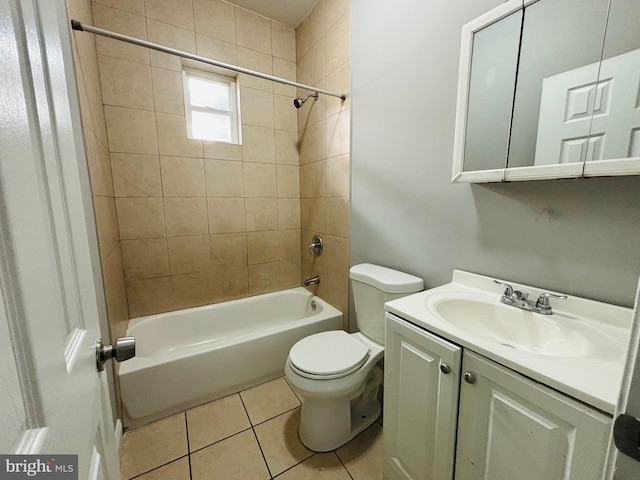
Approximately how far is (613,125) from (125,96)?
244cm

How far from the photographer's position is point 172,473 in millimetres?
1189

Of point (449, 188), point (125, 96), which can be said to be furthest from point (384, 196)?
point (125, 96)

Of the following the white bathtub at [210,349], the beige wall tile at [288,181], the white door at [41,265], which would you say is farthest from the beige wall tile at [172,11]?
the white bathtub at [210,349]

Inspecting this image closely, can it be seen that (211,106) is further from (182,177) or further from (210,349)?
(210,349)

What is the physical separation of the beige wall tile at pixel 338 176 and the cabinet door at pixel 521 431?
52.3 inches

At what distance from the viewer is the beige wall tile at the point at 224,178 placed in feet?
6.73

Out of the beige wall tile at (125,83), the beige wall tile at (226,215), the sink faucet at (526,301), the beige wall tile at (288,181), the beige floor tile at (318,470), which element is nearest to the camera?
the sink faucet at (526,301)

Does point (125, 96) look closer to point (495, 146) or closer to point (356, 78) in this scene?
point (356, 78)

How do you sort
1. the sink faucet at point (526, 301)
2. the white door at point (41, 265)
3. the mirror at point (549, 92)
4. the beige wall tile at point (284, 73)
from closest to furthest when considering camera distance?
the white door at point (41, 265)
the mirror at point (549, 92)
the sink faucet at point (526, 301)
the beige wall tile at point (284, 73)

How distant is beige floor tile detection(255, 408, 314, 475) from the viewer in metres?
1.24

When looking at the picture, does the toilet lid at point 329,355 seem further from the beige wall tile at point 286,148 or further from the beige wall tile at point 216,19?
the beige wall tile at point 216,19

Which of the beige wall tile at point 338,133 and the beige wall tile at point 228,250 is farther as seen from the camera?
the beige wall tile at point 228,250

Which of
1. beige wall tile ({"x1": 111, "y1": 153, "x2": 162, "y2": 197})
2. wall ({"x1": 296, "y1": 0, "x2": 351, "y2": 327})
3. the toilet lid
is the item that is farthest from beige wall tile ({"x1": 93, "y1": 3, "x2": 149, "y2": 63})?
the toilet lid

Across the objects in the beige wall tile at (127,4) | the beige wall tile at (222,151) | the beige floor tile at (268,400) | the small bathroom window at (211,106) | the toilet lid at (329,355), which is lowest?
the beige floor tile at (268,400)
